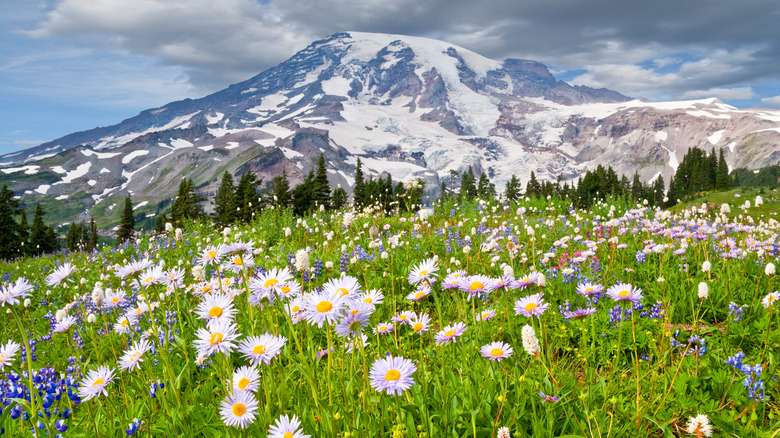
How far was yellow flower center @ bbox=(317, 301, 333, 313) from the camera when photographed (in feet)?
6.77

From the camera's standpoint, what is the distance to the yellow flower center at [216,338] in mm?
2023

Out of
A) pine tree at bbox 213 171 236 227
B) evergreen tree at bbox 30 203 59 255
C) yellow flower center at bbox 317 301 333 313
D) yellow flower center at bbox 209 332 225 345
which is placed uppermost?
yellow flower center at bbox 317 301 333 313

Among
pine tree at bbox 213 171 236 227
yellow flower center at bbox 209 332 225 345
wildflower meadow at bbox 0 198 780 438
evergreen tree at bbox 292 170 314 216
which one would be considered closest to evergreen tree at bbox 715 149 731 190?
evergreen tree at bbox 292 170 314 216

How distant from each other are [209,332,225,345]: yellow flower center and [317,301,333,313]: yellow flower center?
0.47 meters

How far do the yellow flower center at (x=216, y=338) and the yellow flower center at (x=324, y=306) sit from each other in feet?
1.54

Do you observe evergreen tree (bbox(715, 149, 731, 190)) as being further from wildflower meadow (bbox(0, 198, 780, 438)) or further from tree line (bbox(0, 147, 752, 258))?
wildflower meadow (bbox(0, 198, 780, 438))

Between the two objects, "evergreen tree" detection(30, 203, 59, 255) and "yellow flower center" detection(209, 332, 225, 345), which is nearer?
"yellow flower center" detection(209, 332, 225, 345)

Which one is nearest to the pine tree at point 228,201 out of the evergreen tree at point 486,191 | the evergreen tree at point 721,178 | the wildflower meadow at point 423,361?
the evergreen tree at point 486,191

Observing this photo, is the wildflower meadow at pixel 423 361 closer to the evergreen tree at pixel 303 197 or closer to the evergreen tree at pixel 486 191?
the evergreen tree at pixel 486 191

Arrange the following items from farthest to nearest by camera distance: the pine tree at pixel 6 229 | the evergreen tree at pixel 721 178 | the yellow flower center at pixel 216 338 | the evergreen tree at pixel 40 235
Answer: the evergreen tree at pixel 721 178 < the evergreen tree at pixel 40 235 < the pine tree at pixel 6 229 < the yellow flower center at pixel 216 338

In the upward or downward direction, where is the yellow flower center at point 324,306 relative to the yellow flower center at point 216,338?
upward

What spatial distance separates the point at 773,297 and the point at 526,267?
2692mm

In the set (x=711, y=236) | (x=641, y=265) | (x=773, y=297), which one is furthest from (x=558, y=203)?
(x=773, y=297)

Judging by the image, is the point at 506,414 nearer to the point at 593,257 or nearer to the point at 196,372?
the point at 196,372
